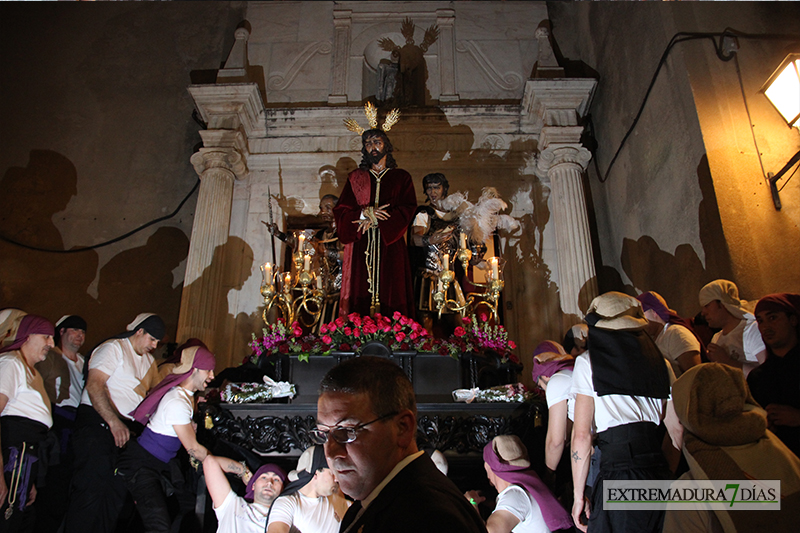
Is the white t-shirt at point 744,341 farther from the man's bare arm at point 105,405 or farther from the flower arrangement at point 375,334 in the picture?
the man's bare arm at point 105,405

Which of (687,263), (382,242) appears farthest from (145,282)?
(687,263)

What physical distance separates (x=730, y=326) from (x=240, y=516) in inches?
150

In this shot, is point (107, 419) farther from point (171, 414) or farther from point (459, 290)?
point (459, 290)

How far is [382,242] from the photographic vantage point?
5898 millimetres

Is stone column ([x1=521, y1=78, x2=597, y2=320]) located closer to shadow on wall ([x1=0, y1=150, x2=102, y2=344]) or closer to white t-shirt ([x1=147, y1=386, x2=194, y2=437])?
white t-shirt ([x1=147, y1=386, x2=194, y2=437])

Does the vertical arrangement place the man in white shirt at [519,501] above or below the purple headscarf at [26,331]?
below

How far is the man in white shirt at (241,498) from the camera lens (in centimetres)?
365

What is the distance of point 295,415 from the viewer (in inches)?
169

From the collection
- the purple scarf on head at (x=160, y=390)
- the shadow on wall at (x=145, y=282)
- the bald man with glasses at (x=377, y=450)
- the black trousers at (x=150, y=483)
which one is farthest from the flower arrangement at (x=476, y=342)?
the shadow on wall at (x=145, y=282)

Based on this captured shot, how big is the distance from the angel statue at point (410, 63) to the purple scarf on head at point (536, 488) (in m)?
6.63

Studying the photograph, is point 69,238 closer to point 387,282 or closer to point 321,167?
point 321,167

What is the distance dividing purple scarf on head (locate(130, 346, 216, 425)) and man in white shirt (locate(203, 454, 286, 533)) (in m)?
0.58

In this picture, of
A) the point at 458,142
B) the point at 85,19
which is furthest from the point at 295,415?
the point at 85,19

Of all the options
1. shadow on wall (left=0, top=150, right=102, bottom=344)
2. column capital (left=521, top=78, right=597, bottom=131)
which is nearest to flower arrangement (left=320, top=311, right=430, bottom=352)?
column capital (left=521, top=78, right=597, bottom=131)
